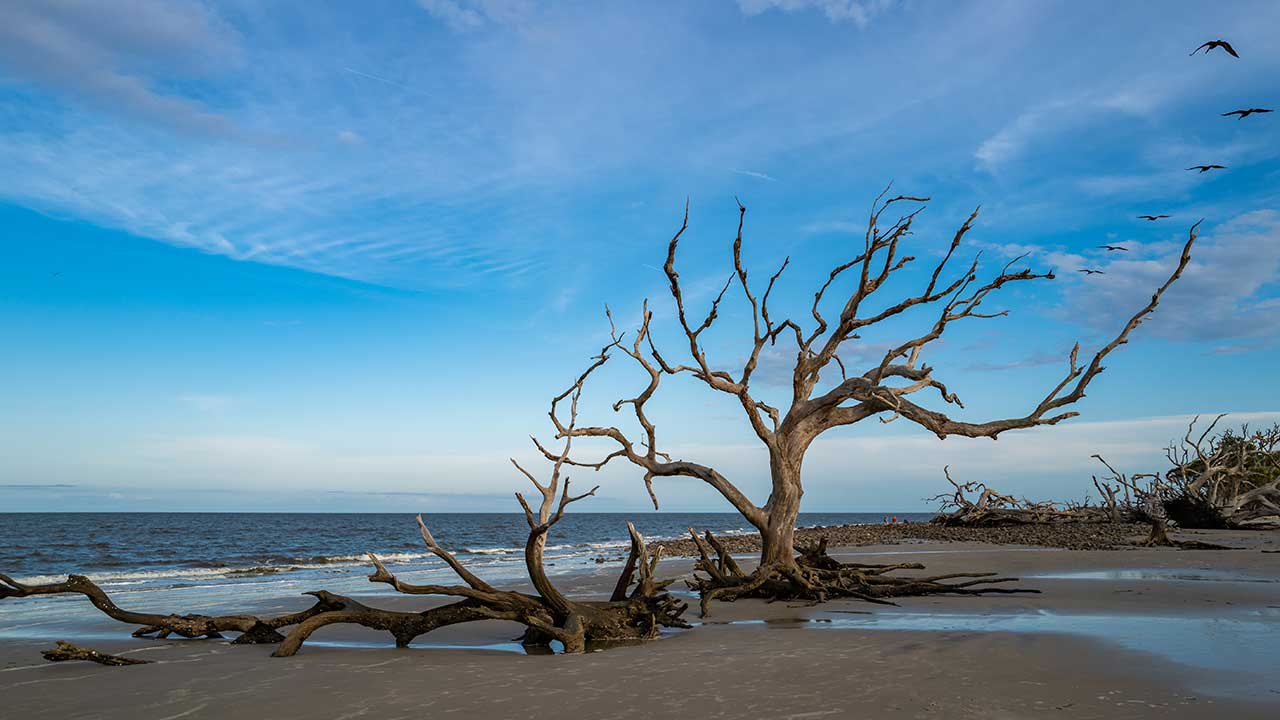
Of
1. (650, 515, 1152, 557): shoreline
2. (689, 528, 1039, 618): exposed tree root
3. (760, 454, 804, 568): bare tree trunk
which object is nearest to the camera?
(689, 528, 1039, 618): exposed tree root

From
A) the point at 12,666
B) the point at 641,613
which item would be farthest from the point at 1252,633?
the point at 12,666

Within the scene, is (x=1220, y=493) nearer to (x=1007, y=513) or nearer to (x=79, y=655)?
→ (x=1007, y=513)

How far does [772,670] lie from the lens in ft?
23.1

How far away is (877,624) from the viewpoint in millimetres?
9500

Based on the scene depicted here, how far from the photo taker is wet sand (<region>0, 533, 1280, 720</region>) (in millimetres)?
5809

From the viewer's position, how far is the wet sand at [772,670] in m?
5.81

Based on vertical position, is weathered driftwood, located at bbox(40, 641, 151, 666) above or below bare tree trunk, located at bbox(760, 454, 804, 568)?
below

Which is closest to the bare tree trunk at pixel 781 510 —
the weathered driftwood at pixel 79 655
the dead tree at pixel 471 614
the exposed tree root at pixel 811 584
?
the exposed tree root at pixel 811 584

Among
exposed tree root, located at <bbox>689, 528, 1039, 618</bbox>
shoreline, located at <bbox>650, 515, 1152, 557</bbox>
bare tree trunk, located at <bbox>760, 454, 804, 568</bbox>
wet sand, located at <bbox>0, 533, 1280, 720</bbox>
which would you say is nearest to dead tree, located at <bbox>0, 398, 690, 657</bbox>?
wet sand, located at <bbox>0, 533, 1280, 720</bbox>

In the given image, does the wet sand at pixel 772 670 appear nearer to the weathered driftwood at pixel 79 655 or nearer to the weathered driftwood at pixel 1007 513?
the weathered driftwood at pixel 79 655

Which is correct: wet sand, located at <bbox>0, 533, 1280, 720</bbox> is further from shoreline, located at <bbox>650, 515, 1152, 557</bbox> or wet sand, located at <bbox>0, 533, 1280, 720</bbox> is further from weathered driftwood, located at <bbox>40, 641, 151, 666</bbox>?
shoreline, located at <bbox>650, 515, 1152, 557</bbox>

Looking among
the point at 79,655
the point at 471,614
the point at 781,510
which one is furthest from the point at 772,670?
the point at 79,655

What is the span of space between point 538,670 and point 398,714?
1.71 metres

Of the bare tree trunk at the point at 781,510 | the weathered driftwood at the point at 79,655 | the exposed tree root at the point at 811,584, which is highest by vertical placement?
the bare tree trunk at the point at 781,510
